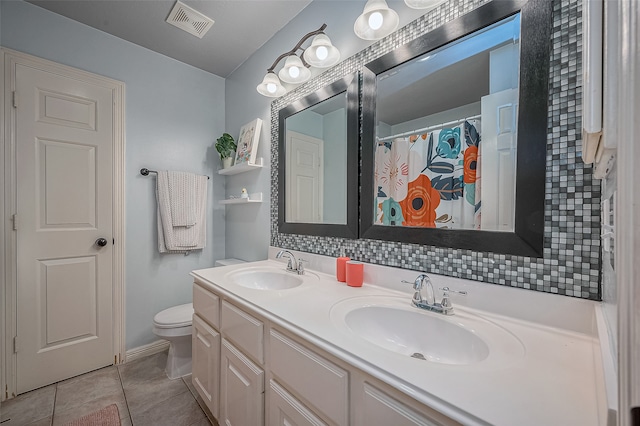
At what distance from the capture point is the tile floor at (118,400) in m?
1.46

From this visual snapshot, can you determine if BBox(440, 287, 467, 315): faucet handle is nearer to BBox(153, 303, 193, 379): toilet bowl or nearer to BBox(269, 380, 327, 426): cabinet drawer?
BBox(269, 380, 327, 426): cabinet drawer

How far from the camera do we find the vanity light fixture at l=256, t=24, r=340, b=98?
4.46 ft

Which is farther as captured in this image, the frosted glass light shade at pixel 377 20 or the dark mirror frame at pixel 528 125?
the frosted glass light shade at pixel 377 20

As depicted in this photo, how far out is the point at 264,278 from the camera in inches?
62.6

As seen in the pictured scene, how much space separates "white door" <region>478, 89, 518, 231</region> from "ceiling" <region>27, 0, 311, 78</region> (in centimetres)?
139

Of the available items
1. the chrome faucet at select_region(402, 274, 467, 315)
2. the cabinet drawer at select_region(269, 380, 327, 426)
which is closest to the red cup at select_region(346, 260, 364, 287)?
the chrome faucet at select_region(402, 274, 467, 315)

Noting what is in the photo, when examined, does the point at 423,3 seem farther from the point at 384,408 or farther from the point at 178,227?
the point at 178,227

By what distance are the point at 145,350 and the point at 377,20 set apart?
274cm

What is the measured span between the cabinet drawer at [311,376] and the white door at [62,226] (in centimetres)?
178

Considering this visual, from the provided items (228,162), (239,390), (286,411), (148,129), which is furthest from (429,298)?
(148,129)

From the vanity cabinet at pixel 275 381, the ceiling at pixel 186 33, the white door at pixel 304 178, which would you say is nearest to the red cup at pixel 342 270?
the white door at pixel 304 178

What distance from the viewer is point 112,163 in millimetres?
1950

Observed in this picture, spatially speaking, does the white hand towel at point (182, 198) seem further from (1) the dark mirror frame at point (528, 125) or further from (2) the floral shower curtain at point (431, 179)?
(1) the dark mirror frame at point (528, 125)

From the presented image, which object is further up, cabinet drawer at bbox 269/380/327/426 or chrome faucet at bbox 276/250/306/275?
chrome faucet at bbox 276/250/306/275
